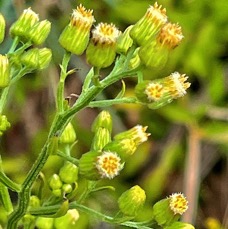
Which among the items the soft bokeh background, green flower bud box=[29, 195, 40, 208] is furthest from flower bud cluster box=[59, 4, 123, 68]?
the soft bokeh background

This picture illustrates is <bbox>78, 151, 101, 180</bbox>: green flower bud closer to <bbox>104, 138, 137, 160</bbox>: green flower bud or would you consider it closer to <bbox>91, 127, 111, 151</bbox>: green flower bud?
<bbox>104, 138, 137, 160</bbox>: green flower bud

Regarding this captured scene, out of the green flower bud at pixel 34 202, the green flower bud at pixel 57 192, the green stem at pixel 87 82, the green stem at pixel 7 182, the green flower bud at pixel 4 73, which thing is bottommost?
the green flower bud at pixel 34 202

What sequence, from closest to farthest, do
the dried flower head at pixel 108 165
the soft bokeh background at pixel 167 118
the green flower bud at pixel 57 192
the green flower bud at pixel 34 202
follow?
the dried flower head at pixel 108 165 → the green flower bud at pixel 57 192 → the green flower bud at pixel 34 202 → the soft bokeh background at pixel 167 118

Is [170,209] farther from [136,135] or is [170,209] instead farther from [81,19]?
[81,19]

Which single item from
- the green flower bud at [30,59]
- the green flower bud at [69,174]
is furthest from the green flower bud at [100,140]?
the green flower bud at [30,59]

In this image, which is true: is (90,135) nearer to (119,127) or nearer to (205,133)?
(119,127)

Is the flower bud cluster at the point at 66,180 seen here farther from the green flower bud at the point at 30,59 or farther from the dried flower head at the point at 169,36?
the dried flower head at the point at 169,36

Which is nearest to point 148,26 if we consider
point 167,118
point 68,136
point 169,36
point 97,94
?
point 169,36

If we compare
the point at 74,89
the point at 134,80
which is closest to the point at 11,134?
the point at 74,89
